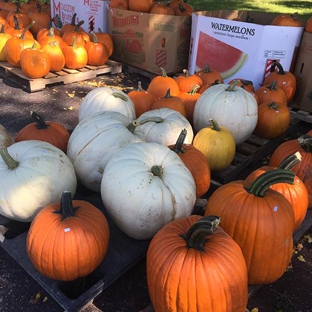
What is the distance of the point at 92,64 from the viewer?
597 centimetres

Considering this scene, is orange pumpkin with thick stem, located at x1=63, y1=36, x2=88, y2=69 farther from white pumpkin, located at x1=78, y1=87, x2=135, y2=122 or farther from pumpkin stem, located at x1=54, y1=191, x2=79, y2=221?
pumpkin stem, located at x1=54, y1=191, x2=79, y2=221

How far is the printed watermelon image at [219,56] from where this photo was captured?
15.8ft

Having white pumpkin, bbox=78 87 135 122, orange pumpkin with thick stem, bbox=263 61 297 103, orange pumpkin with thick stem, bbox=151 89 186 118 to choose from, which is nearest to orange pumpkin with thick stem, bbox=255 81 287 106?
orange pumpkin with thick stem, bbox=263 61 297 103

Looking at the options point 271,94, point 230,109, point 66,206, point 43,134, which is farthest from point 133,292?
point 271,94

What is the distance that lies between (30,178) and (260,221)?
1.42m

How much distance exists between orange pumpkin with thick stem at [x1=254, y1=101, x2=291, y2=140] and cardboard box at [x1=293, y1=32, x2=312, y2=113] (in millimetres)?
1124

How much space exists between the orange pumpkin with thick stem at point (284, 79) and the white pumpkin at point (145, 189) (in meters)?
2.75

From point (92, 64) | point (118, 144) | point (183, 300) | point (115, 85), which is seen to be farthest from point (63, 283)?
point (92, 64)

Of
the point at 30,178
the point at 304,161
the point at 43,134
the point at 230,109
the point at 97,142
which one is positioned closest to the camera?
the point at 30,178

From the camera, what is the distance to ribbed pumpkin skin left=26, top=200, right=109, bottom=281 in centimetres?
189

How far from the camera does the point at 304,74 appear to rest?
4.64 metres

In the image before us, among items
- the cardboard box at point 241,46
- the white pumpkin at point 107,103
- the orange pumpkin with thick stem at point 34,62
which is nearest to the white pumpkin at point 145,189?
the white pumpkin at point 107,103

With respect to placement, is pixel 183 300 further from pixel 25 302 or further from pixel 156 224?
pixel 25 302

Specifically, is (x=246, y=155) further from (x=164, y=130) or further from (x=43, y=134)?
(x=43, y=134)
